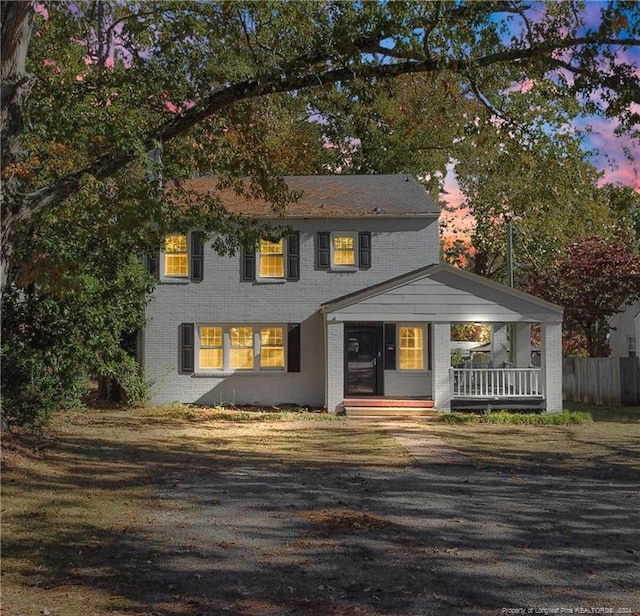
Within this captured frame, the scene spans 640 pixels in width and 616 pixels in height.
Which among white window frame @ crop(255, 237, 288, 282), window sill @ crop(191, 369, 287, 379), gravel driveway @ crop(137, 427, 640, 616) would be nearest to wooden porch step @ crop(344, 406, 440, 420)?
window sill @ crop(191, 369, 287, 379)

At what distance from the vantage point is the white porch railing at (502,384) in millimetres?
20719

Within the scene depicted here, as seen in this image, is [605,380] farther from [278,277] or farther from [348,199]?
[278,277]

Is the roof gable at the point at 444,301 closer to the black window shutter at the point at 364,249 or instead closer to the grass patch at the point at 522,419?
the black window shutter at the point at 364,249

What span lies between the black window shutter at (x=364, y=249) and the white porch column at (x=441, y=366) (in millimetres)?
→ 3196

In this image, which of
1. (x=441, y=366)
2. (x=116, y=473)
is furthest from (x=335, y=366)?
(x=116, y=473)

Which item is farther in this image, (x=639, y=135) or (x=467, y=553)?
(x=639, y=135)

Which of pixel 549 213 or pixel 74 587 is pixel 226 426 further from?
pixel 74 587

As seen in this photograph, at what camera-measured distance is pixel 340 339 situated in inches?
820

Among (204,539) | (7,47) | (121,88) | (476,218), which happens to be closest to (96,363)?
(121,88)

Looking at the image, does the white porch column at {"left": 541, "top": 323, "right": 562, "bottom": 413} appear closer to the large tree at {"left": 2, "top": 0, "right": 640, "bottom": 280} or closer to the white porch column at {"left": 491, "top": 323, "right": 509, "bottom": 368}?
the white porch column at {"left": 491, "top": 323, "right": 509, "bottom": 368}

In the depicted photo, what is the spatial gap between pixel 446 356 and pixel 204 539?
47.7ft

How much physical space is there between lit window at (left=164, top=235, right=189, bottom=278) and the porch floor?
6.58 metres

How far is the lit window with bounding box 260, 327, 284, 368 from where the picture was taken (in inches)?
891

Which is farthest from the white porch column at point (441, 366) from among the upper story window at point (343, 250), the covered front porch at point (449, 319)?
the upper story window at point (343, 250)
